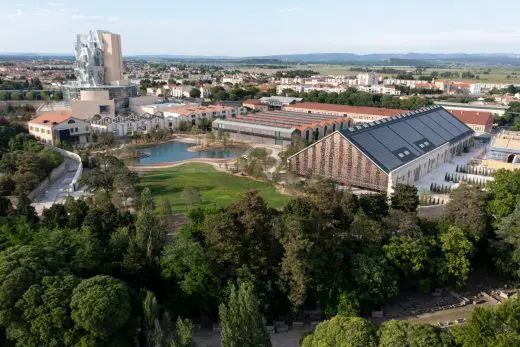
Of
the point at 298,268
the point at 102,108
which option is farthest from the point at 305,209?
the point at 102,108

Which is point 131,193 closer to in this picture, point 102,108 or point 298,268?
Answer: point 298,268

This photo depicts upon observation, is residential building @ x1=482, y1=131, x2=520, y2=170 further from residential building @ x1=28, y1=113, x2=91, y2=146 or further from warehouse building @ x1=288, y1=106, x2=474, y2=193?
residential building @ x1=28, y1=113, x2=91, y2=146

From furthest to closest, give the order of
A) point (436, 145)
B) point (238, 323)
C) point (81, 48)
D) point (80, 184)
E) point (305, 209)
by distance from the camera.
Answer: point (81, 48)
point (436, 145)
point (80, 184)
point (305, 209)
point (238, 323)

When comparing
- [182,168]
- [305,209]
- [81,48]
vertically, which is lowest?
[182,168]

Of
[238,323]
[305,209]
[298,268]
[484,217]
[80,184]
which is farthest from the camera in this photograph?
[80,184]

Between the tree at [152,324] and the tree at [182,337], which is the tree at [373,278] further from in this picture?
the tree at [152,324]

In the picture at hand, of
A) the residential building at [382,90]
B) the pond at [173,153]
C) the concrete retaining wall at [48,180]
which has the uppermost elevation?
the residential building at [382,90]

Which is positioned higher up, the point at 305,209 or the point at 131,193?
the point at 305,209

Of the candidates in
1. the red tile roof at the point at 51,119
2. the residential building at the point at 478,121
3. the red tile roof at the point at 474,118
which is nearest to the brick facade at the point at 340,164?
the red tile roof at the point at 51,119
